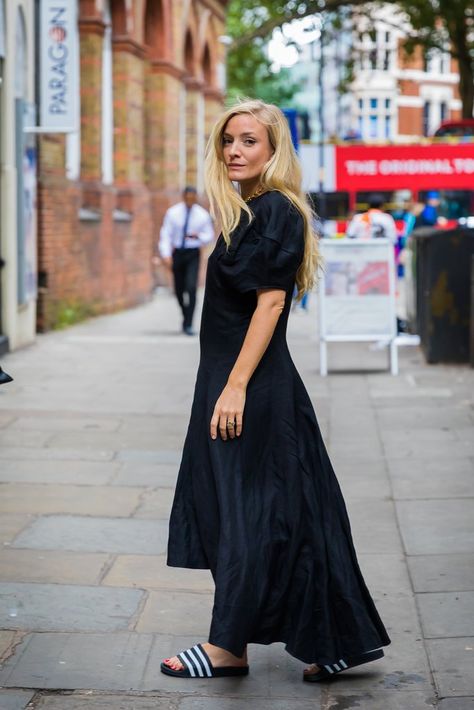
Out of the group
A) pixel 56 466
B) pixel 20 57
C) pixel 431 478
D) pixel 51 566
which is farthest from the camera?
pixel 20 57

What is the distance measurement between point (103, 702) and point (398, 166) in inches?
836

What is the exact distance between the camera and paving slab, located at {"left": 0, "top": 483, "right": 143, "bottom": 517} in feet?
22.1

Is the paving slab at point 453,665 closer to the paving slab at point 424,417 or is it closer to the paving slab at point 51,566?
the paving slab at point 51,566

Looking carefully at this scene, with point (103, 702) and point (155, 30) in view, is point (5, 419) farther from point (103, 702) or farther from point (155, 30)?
point (155, 30)

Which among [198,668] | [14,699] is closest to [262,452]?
[198,668]

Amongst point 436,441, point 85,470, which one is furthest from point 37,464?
point 436,441

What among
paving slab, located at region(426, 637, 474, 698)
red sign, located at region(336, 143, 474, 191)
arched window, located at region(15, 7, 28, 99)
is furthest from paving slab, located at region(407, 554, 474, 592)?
red sign, located at region(336, 143, 474, 191)

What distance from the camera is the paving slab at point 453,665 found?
426 cm

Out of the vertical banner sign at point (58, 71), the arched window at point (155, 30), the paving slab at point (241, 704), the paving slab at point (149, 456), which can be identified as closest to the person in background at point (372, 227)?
the vertical banner sign at point (58, 71)

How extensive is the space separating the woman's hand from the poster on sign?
836 centimetres

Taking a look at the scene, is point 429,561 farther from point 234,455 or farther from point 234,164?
point 234,164

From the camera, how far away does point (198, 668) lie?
432 cm

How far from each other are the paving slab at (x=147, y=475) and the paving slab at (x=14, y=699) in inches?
126

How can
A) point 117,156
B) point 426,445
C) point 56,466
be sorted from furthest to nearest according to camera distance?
point 117,156 < point 426,445 < point 56,466
